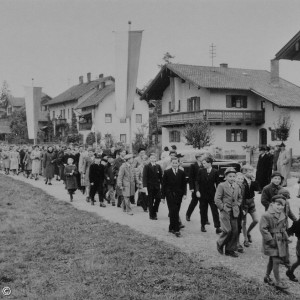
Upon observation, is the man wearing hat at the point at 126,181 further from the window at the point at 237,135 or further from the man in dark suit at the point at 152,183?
the window at the point at 237,135

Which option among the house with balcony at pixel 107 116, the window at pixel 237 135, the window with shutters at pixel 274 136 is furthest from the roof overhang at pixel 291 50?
the house with balcony at pixel 107 116

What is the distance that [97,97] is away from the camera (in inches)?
2313

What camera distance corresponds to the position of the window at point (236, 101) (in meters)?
42.2

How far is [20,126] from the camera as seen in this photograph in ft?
227

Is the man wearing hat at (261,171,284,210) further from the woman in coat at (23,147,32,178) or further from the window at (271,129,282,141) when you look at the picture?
the window at (271,129,282,141)

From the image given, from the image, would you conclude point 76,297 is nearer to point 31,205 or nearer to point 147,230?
point 147,230

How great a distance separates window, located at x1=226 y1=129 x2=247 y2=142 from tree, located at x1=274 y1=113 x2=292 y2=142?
379 centimetres

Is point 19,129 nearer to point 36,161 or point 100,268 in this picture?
A: point 36,161

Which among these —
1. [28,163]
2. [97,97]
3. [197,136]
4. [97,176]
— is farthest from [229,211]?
[97,97]

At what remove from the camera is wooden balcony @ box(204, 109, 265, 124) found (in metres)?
40.0

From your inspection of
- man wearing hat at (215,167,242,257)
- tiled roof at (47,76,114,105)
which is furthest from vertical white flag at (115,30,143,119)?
tiled roof at (47,76,114,105)

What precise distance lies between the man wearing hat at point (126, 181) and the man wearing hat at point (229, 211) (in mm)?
4924

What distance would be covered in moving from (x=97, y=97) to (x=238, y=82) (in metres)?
21.3

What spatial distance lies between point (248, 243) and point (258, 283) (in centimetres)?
250
